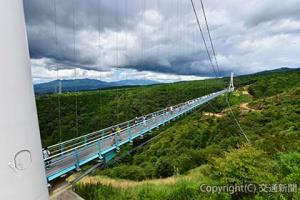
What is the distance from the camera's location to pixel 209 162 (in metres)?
18.3

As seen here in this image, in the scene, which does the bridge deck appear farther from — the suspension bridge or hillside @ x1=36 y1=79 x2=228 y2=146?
the suspension bridge

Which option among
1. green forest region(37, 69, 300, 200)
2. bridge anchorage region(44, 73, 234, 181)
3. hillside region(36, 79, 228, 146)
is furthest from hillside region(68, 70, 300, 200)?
hillside region(36, 79, 228, 146)

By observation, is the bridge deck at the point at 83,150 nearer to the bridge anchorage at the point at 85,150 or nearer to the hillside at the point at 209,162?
the bridge anchorage at the point at 85,150

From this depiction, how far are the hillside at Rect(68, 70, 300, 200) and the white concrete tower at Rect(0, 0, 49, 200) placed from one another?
7.67 metres

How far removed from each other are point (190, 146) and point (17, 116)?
116ft

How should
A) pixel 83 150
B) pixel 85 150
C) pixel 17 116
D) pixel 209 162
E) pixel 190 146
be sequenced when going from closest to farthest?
pixel 17 116 → pixel 83 150 → pixel 85 150 → pixel 209 162 → pixel 190 146

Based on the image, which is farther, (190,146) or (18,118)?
(190,146)

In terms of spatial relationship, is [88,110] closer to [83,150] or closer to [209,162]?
[209,162]

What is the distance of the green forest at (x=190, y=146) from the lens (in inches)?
454

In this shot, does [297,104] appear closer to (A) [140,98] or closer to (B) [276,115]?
(B) [276,115]

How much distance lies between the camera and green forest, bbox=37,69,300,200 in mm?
11539

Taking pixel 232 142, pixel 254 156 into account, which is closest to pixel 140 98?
pixel 232 142

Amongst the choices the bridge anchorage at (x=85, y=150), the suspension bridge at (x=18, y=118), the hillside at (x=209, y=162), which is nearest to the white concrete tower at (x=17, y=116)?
the suspension bridge at (x=18, y=118)

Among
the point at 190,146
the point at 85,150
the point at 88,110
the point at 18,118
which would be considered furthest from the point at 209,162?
the point at 88,110
